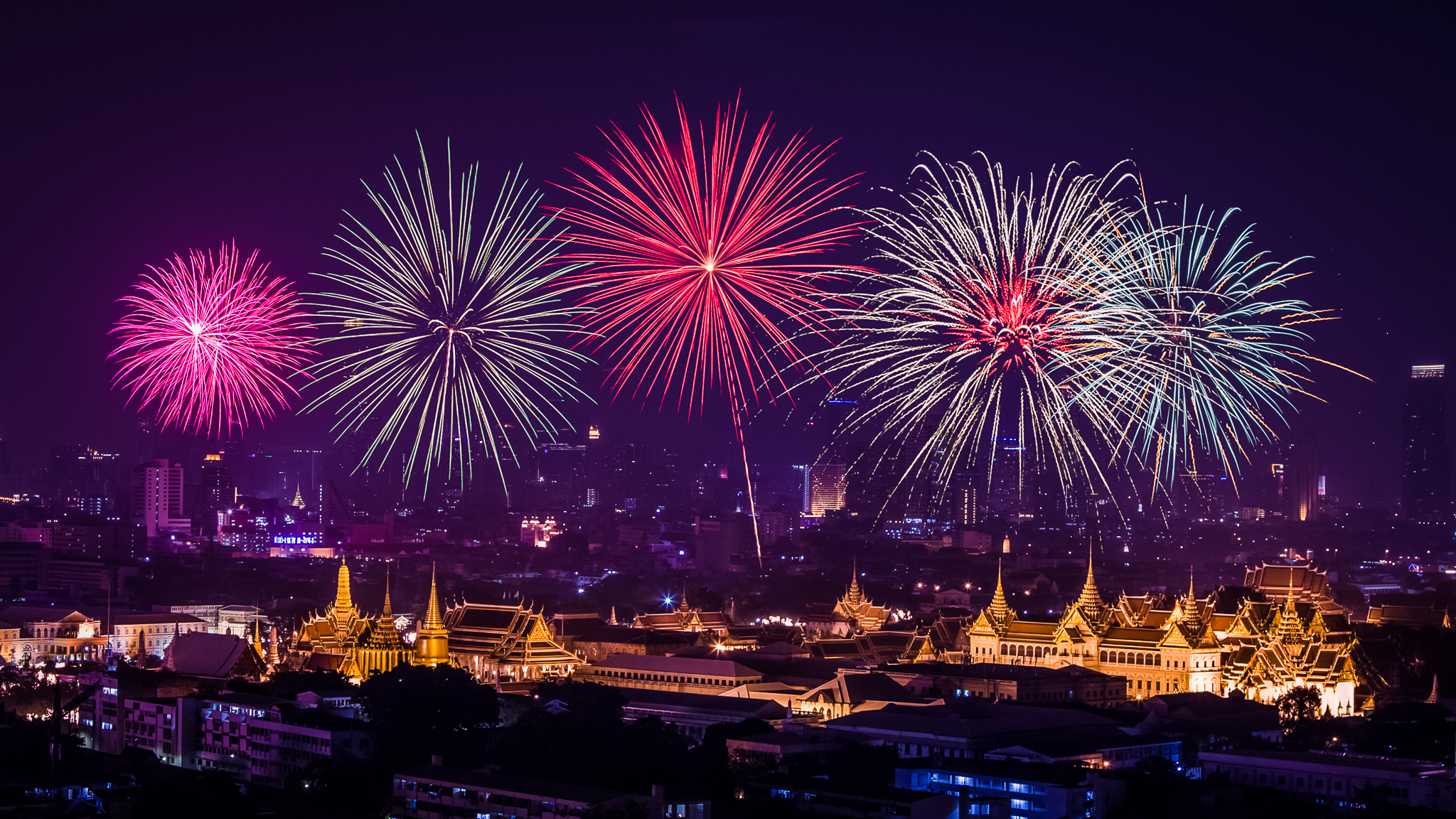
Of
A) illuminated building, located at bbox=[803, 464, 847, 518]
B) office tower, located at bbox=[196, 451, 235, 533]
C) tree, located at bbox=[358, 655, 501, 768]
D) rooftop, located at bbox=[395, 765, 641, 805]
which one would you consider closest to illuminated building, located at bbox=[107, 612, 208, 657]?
→ tree, located at bbox=[358, 655, 501, 768]

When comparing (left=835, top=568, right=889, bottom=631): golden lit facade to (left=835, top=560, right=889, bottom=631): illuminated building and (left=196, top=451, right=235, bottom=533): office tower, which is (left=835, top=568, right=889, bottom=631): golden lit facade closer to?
(left=835, top=560, right=889, bottom=631): illuminated building

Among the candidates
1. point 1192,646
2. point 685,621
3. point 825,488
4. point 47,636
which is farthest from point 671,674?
point 825,488

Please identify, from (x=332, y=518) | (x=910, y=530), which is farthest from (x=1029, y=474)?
(x=332, y=518)

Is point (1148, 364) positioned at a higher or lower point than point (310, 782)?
higher

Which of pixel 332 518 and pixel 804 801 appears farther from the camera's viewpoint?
pixel 332 518

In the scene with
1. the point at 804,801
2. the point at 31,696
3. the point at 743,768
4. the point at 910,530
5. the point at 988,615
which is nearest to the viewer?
the point at 804,801

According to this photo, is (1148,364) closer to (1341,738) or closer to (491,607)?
(1341,738)
